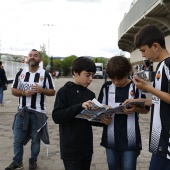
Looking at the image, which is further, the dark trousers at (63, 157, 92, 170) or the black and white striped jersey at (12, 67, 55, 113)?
the black and white striped jersey at (12, 67, 55, 113)

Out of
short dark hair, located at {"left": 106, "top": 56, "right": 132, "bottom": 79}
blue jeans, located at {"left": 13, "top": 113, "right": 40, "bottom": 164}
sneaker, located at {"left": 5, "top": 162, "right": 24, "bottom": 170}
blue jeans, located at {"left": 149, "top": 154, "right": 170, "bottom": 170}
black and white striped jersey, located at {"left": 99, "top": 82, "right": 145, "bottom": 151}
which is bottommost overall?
sneaker, located at {"left": 5, "top": 162, "right": 24, "bottom": 170}

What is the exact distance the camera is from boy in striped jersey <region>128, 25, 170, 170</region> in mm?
2793

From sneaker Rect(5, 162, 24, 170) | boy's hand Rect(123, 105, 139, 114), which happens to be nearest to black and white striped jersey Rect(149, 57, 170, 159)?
boy's hand Rect(123, 105, 139, 114)

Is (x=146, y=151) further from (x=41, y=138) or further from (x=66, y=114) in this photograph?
(x=66, y=114)

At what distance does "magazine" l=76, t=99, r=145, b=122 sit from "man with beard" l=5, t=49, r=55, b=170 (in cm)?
234

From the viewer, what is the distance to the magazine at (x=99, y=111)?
3015 mm

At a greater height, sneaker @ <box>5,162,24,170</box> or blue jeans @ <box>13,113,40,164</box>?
blue jeans @ <box>13,113,40,164</box>

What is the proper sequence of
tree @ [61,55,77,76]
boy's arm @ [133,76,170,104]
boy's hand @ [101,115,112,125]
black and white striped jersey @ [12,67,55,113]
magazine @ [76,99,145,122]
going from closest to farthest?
boy's arm @ [133,76,170,104] < magazine @ [76,99,145,122] < boy's hand @ [101,115,112,125] < black and white striped jersey @ [12,67,55,113] < tree @ [61,55,77,76]

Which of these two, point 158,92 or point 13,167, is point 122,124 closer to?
point 158,92

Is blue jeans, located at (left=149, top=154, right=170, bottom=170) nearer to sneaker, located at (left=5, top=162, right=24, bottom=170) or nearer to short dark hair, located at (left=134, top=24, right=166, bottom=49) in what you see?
short dark hair, located at (left=134, top=24, right=166, bottom=49)

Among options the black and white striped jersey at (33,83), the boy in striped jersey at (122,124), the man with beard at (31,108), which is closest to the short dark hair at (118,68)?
the boy in striped jersey at (122,124)

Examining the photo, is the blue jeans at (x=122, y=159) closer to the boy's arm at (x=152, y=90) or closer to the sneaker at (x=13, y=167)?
the boy's arm at (x=152, y=90)

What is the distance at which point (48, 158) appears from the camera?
6203 mm

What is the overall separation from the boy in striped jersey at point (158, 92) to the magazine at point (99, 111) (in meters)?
0.30
